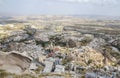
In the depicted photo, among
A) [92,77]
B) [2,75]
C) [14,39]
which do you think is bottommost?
[14,39]

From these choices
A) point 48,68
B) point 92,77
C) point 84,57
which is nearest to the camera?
point 92,77

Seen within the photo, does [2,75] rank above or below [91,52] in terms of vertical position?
above

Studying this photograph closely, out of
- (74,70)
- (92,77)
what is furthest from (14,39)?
(92,77)

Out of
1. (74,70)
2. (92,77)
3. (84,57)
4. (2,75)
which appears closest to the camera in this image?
(2,75)

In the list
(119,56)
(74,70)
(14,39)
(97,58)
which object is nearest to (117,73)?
(74,70)

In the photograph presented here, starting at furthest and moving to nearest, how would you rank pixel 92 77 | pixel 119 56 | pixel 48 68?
pixel 119 56, pixel 48 68, pixel 92 77

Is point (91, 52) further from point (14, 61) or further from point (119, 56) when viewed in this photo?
point (14, 61)

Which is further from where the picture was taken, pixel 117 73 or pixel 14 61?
pixel 117 73

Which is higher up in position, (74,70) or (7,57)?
(7,57)

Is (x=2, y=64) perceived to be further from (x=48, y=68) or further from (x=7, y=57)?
(x=48, y=68)
